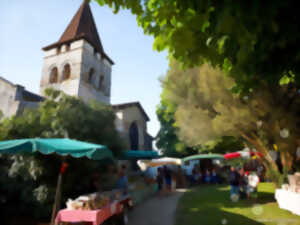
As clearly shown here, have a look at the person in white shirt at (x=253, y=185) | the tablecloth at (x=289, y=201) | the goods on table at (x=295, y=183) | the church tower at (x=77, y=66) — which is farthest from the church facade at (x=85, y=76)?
the goods on table at (x=295, y=183)

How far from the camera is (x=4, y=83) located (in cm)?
1515

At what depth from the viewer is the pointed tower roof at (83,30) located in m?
22.7

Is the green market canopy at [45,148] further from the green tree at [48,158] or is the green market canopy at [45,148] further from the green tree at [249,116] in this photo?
the green tree at [249,116]

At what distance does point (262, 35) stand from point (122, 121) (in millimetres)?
16314

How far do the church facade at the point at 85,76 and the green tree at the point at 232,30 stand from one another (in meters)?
15.2

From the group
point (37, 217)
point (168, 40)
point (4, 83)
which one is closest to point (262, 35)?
point (168, 40)

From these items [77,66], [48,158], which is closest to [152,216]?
[48,158]

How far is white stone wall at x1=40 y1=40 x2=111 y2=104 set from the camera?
2033cm

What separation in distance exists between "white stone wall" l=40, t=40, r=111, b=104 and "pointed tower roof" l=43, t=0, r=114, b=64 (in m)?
0.63

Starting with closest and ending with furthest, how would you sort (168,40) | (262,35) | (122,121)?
(262,35) → (168,40) → (122,121)

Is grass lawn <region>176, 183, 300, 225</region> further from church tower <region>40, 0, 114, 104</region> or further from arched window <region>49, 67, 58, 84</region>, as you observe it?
arched window <region>49, 67, 58, 84</region>

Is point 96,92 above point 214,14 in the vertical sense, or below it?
above

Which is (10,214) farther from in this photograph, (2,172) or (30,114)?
(30,114)

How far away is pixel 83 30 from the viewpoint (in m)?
24.5
